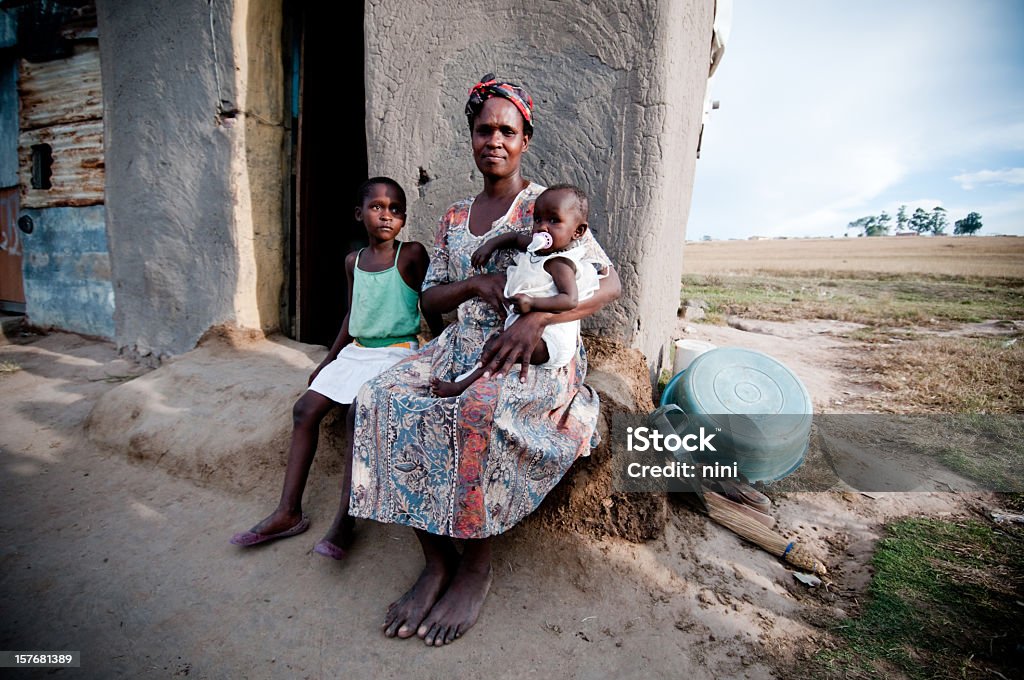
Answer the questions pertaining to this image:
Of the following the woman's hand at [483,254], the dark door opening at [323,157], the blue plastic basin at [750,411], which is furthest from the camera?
the dark door opening at [323,157]

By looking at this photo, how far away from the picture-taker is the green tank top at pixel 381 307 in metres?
2.25

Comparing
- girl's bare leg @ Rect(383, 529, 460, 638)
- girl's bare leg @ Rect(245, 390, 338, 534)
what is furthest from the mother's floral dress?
girl's bare leg @ Rect(245, 390, 338, 534)

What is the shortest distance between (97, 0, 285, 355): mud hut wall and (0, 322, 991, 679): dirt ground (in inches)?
48.6

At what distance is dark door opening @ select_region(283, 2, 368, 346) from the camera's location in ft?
12.0

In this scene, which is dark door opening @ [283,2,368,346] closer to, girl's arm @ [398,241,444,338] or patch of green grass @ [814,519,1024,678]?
girl's arm @ [398,241,444,338]

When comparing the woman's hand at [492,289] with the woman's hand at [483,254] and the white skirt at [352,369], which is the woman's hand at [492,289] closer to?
the woman's hand at [483,254]

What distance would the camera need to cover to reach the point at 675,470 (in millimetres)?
2334

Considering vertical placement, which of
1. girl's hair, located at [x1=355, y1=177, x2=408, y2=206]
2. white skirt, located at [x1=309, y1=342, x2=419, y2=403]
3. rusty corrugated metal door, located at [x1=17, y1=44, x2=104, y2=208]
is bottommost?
white skirt, located at [x1=309, y1=342, x2=419, y2=403]

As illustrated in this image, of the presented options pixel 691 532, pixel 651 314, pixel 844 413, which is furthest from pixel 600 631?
pixel 844 413

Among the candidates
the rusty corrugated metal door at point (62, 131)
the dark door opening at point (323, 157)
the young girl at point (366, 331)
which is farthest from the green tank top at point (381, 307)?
the rusty corrugated metal door at point (62, 131)

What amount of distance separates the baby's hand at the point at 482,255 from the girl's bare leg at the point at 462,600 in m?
0.99

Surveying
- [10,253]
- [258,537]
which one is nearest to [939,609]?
[258,537]

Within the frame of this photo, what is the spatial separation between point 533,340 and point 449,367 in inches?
15.8

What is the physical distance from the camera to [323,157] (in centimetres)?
411
